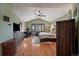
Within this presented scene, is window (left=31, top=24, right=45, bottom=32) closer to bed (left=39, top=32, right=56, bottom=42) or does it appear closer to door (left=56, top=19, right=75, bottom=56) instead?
bed (left=39, top=32, right=56, bottom=42)

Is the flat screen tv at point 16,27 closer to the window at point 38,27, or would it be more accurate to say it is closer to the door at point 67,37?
the window at point 38,27

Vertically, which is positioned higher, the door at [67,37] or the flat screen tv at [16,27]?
the flat screen tv at [16,27]

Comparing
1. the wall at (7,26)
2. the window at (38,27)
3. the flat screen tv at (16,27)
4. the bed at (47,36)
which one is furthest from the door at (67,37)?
the flat screen tv at (16,27)

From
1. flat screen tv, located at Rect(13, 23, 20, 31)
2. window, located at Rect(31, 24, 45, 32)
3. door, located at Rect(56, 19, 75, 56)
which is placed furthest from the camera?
window, located at Rect(31, 24, 45, 32)

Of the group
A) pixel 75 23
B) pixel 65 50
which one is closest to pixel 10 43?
pixel 65 50

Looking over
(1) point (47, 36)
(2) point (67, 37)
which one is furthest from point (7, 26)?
(1) point (47, 36)

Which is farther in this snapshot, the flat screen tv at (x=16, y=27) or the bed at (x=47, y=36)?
the bed at (x=47, y=36)

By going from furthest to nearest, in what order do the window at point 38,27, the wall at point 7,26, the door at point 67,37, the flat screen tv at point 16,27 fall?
the window at point 38,27 < the flat screen tv at point 16,27 < the wall at point 7,26 < the door at point 67,37

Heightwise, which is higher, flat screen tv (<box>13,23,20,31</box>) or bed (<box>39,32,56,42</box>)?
flat screen tv (<box>13,23,20,31</box>)

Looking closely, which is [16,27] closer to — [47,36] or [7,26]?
[7,26]

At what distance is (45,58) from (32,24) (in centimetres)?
346

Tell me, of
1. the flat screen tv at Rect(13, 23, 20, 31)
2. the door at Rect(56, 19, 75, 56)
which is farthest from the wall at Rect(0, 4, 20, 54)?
the door at Rect(56, 19, 75, 56)

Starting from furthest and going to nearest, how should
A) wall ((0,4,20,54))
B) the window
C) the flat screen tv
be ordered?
the window
the flat screen tv
wall ((0,4,20,54))

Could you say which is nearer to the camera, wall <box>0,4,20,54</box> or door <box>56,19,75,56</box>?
A: door <box>56,19,75,56</box>
